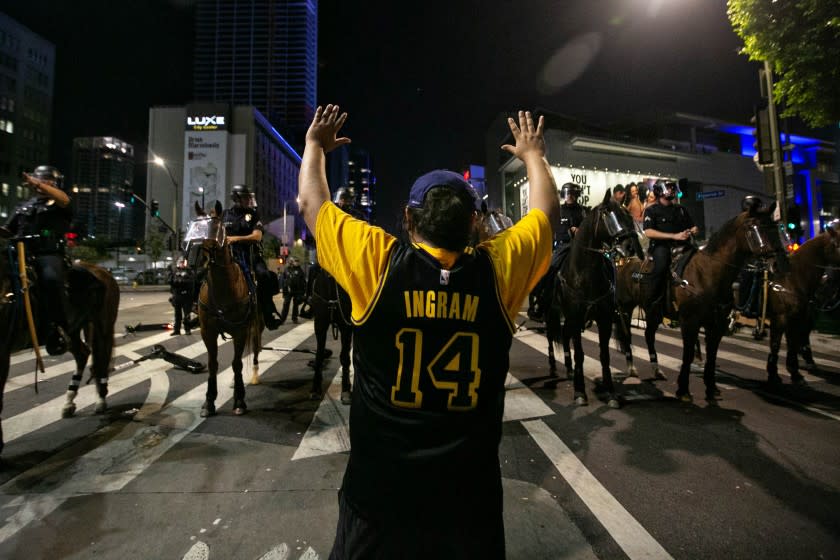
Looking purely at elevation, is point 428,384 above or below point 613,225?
below

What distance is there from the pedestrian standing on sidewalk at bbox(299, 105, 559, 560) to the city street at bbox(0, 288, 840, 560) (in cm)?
162

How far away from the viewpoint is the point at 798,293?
6824mm

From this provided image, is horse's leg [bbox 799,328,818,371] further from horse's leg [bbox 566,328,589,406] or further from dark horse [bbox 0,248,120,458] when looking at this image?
dark horse [bbox 0,248,120,458]

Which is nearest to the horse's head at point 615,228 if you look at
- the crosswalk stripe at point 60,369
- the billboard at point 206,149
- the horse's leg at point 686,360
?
the horse's leg at point 686,360

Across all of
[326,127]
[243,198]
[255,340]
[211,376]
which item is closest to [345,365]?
Result: [255,340]

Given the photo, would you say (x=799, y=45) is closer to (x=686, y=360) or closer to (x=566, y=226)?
(x=566, y=226)

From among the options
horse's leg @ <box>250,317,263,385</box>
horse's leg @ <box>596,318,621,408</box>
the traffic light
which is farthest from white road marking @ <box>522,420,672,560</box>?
the traffic light

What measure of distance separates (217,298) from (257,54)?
15737cm

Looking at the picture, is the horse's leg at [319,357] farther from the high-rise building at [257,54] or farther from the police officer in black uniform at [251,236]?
the high-rise building at [257,54]

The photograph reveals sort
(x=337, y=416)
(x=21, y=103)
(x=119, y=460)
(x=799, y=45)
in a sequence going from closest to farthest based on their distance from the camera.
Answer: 1. (x=119, y=460)
2. (x=337, y=416)
3. (x=799, y=45)
4. (x=21, y=103)

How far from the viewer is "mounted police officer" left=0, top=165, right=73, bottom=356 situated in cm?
471

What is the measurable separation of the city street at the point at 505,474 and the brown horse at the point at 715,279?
0.56m

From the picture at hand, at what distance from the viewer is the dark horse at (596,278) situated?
5.50 metres

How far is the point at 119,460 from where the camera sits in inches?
154
